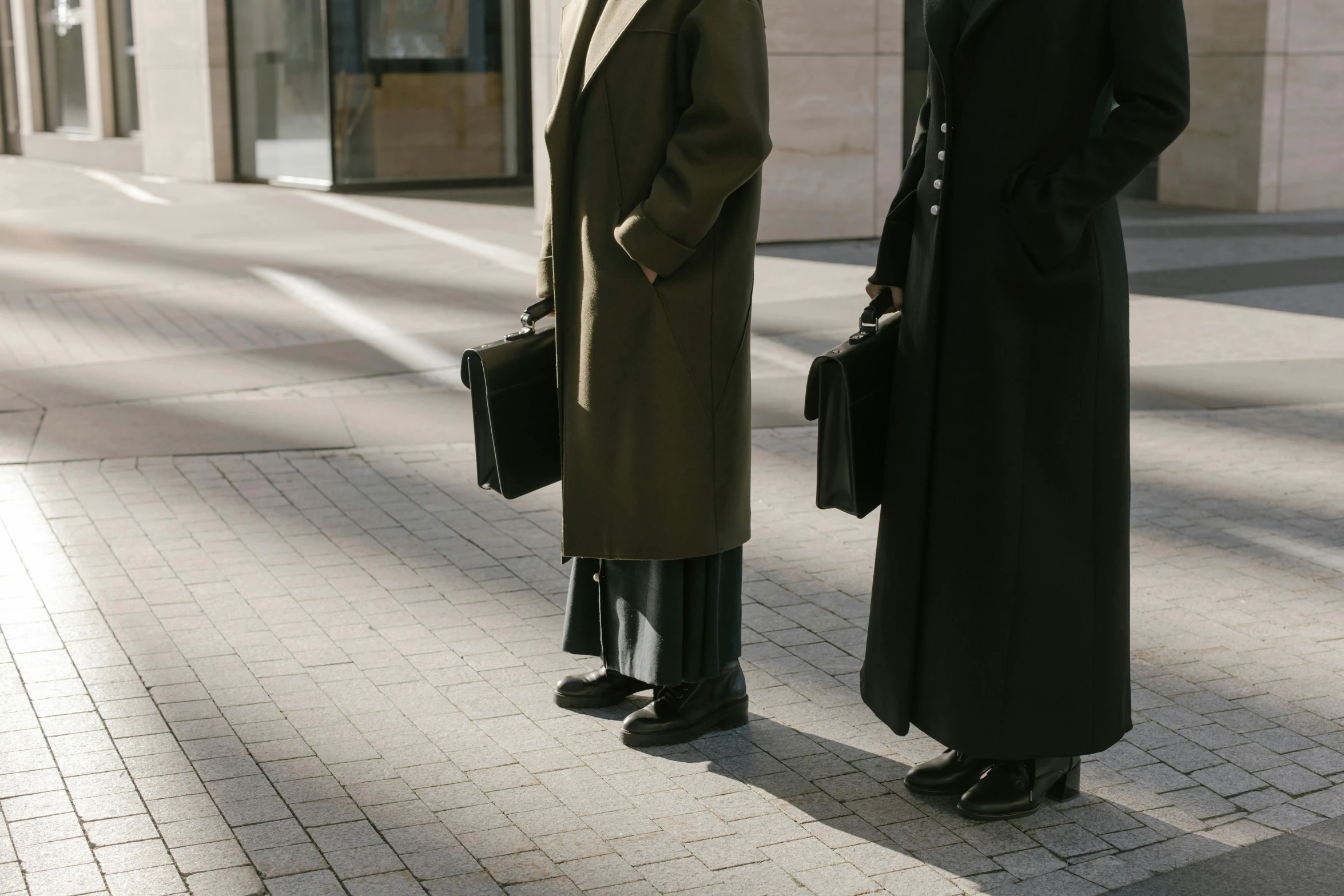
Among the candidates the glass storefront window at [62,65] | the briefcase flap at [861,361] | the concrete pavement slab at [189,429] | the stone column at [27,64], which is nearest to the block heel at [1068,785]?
the briefcase flap at [861,361]

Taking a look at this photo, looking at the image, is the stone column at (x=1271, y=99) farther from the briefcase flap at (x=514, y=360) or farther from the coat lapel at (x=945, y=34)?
the coat lapel at (x=945, y=34)

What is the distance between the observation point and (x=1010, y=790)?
3.58m

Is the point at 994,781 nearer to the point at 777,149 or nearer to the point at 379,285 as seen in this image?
the point at 379,285

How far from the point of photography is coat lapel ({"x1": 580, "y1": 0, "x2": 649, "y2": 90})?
3.64 metres

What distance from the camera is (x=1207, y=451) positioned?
703 cm

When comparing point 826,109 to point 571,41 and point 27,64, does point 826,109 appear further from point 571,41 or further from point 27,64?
point 27,64

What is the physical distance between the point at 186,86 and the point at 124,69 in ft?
18.7

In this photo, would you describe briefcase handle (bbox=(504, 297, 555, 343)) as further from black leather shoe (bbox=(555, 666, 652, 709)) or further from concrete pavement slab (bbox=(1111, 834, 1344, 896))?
concrete pavement slab (bbox=(1111, 834, 1344, 896))

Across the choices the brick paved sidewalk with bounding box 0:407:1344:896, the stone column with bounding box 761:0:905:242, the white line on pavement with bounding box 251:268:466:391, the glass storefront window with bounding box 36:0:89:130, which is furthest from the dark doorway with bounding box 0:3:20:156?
the brick paved sidewalk with bounding box 0:407:1344:896

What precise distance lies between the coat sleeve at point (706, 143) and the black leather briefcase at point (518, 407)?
0.46m

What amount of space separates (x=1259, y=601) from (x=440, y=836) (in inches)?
114

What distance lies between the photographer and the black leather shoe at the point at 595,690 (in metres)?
4.26

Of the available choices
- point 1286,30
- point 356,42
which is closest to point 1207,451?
point 1286,30

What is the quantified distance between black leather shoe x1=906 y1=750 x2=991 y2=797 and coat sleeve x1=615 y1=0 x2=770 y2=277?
4.27 feet
